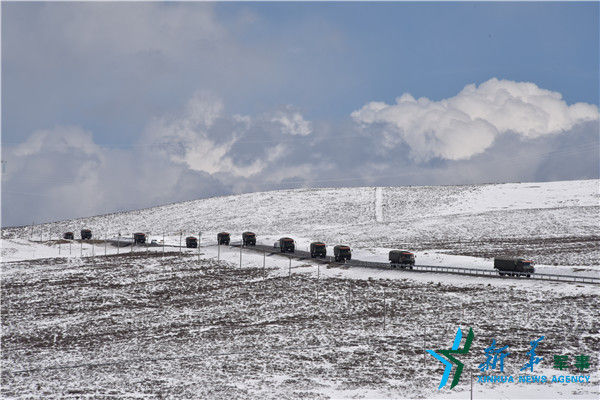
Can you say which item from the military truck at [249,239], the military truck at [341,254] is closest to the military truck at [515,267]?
the military truck at [341,254]

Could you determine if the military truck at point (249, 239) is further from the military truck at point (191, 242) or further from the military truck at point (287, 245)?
the military truck at point (287, 245)

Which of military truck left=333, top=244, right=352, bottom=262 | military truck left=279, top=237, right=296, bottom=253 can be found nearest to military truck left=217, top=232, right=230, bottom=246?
military truck left=279, top=237, right=296, bottom=253

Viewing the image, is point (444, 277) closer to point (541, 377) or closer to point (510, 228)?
point (541, 377)

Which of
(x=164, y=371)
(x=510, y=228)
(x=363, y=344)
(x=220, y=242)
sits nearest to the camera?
(x=164, y=371)

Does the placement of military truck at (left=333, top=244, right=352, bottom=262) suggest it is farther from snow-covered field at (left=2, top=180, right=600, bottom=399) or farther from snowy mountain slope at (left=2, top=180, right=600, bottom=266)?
snowy mountain slope at (left=2, top=180, right=600, bottom=266)

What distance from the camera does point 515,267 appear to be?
64125mm

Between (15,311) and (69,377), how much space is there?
25.5 m

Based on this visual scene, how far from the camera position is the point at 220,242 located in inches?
4210

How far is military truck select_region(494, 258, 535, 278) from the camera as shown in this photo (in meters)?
63.4

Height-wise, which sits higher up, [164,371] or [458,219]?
[458,219]

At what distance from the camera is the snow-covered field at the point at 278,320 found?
33.1 m

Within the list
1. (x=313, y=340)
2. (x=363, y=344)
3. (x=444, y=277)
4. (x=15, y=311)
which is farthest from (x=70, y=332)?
(x=444, y=277)

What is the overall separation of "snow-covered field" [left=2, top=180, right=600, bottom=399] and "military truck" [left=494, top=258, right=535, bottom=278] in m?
2.74

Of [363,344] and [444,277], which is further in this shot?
[444,277]
